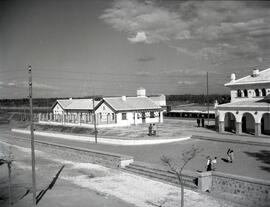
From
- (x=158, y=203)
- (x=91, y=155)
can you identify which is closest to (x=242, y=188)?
(x=158, y=203)

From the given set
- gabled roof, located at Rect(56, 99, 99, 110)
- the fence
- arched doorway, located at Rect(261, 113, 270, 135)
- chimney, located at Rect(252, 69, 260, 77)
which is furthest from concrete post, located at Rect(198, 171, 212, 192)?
gabled roof, located at Rect(56, 99, 99, 110)

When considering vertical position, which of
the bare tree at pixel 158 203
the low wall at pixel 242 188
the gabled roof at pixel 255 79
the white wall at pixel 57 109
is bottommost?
the bare tree at pixel 158 203

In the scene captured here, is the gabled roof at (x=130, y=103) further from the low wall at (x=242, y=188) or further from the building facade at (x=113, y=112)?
the low wall at (x=242, y=188)

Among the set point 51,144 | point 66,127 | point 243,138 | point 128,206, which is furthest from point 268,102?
point 66,127

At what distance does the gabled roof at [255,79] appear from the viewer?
1249 inches

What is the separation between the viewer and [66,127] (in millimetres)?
45219

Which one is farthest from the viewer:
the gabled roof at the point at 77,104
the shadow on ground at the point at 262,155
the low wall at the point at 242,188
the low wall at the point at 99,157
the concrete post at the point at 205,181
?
the gabled roof at the point at 77,104

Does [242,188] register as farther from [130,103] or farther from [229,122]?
[130,103]

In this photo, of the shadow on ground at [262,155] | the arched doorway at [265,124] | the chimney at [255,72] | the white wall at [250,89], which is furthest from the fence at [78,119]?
the shadow on ground at [262,155]

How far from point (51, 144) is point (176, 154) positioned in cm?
1483

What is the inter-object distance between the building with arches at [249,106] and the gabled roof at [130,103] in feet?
38.5

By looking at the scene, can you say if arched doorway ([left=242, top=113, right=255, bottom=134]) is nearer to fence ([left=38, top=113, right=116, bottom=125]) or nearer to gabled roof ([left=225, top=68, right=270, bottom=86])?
gabled roof ([left=225, top=68, right=270, bottom=86])

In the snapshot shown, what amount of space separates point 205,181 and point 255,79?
17.2m

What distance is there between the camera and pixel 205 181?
727 inches
